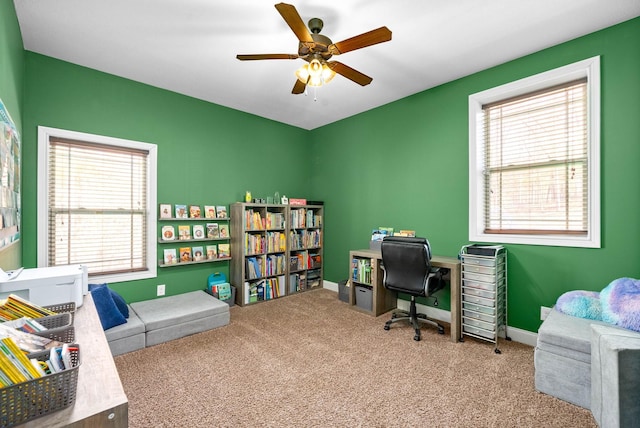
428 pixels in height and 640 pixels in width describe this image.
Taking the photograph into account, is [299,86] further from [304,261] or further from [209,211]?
[304,261]

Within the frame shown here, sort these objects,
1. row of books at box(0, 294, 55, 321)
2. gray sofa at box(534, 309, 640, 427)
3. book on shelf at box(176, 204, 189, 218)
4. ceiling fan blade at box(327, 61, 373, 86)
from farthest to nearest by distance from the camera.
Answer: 1. book on shelf at box(176, 204, 189, 218)
2. ceiling fan blade at box(327, 61, 373, 86)
3. gray sofa at box(534, 309, 640, 427)
4. row of books at box(0, 294, 55, 321)

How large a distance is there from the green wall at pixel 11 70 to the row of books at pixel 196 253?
1211 millimetres

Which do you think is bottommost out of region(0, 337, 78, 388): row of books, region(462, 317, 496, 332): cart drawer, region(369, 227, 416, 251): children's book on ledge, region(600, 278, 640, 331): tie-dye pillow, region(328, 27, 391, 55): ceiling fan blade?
region(462, 317, 496, 332): cart drawer

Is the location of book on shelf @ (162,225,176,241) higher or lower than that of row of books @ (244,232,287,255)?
higher

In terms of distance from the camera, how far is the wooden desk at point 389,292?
263 cm

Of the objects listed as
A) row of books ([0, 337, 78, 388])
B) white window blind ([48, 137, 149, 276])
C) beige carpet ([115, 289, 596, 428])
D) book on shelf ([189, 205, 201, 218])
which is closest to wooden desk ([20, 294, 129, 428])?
row of books ([0, 337, 78, 388])

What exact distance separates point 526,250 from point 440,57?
6.49 feet

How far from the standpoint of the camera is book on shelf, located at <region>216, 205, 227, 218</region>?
12.1ft

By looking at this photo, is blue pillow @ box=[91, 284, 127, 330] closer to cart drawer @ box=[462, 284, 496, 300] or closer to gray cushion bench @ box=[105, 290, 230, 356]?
gray cushion bench @ box=[105, 290, 230, 356]

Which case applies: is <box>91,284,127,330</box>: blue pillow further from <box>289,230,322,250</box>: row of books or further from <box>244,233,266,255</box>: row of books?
<box>289,230,322,250</box>: row of books

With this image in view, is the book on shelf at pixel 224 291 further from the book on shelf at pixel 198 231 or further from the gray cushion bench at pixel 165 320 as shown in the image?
the book on shelf at pixel 198 231

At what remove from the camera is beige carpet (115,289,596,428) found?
1.65 m

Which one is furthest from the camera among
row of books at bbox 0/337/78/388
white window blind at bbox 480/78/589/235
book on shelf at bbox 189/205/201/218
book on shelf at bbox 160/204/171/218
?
book on shelf at bbox 189/205/201/218

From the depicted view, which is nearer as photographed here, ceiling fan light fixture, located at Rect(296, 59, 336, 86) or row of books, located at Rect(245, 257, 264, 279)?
ceiling fan light fixture, located at Rect(296, 59, 336, 86)
